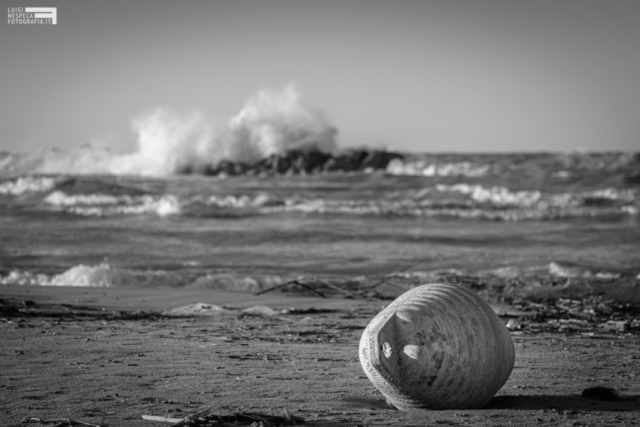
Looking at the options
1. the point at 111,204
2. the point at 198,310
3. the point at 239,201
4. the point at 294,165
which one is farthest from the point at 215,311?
the point at 294,165

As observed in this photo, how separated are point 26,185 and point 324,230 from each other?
56.4 ft

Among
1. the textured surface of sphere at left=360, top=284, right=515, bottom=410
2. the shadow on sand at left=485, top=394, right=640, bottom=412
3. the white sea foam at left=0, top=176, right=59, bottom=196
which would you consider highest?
the white sea foam at left=0, top=176, right=59, bottom=196

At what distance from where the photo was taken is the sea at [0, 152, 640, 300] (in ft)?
37.6

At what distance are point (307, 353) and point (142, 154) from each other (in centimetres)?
3647

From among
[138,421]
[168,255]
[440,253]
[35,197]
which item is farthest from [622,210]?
[138,421]

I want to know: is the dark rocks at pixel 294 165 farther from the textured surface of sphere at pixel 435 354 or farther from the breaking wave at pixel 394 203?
the textured surface of sphere at pixel 435 354

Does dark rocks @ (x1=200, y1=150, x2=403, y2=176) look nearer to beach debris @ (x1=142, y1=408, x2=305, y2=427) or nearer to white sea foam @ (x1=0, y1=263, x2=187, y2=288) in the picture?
white sea foam @ (x1=0, y1=263, x2=187, y2=288)

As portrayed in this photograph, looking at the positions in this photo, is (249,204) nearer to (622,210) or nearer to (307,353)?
(622,210)

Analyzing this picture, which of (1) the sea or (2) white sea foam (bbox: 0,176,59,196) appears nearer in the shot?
(1) the sea

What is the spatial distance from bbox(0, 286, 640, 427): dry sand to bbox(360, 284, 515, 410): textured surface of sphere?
3.9 inches

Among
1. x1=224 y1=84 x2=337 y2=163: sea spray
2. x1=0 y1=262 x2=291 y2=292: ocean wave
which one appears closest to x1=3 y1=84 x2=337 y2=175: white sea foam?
x1=224 y1=84 x2=337 y2=163: sea spray

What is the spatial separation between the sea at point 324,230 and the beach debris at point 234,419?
21.6 feet

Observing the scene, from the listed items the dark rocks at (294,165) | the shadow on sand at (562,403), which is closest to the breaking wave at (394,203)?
the dark rocks at (294,165)

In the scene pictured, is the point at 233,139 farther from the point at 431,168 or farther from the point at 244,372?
the point at 244,372
